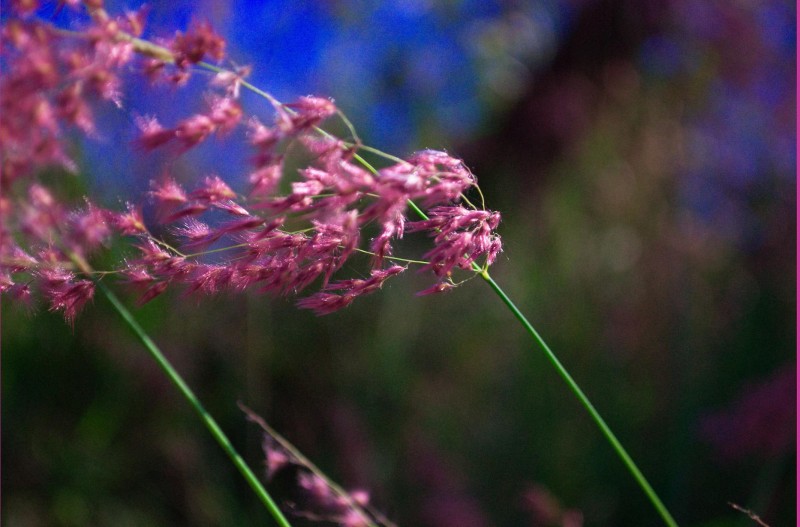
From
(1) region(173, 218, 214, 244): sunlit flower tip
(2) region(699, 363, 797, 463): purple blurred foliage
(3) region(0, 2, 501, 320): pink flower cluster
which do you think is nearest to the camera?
(3) region(0, 2, 501, 320): pink flower cluster

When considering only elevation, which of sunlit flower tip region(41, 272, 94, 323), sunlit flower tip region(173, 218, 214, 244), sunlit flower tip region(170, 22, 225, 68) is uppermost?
sunlit flower tip region(170, 22, 225, 68)

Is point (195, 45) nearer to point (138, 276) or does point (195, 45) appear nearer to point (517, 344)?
point (138, 276)

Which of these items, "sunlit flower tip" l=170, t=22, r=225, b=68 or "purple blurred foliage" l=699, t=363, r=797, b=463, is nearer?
"sunlit flower tip" l=170, t=22, r=225, b=68

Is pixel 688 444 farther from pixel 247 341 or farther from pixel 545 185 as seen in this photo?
pixel 545 185

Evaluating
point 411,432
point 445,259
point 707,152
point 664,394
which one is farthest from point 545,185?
point 445,259

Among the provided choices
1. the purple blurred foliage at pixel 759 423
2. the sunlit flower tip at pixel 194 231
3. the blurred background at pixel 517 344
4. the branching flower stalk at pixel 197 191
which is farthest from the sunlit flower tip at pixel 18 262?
the purple blurred foliage at pixel 759 423

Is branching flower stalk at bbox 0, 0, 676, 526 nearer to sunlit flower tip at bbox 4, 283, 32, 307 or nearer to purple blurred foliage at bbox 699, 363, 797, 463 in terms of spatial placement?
sunlit flower tip at bbox 4, 283, 32, 307

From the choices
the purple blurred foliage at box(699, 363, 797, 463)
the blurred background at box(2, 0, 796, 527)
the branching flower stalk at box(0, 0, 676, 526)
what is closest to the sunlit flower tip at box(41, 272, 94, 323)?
the branching flower stalk at box(0, 0, 676, 526)

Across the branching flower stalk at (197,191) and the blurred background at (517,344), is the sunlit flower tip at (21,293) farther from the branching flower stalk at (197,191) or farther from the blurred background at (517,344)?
the blurred background at (517,344)
